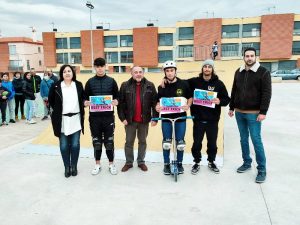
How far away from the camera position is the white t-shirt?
408cm

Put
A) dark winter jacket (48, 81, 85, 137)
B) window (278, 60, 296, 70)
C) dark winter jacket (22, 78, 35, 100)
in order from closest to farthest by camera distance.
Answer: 1. dark winter jacket (48, 81, 85, 137)
2. dark winter jacket (22, 78, 35, 100)
3. window (278, 60, 296, 70)

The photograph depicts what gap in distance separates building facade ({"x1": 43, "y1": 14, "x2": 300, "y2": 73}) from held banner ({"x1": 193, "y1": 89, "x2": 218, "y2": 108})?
101 feet

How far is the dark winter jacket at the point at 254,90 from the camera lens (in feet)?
12.0

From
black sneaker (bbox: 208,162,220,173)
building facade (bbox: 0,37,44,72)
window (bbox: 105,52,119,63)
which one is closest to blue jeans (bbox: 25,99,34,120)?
black sneaker (bbox: 208,162,220,173)

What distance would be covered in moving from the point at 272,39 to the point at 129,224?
44.2 meters

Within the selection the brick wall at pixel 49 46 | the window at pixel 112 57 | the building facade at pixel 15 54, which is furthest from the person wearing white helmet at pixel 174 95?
the building facade at pixel 15 54

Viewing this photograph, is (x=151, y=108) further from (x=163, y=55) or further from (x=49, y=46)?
(x=49, y=46)

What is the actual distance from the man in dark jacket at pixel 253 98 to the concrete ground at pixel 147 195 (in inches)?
20.1

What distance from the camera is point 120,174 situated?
4.29 m

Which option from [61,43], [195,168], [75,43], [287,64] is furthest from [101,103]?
[61,43]

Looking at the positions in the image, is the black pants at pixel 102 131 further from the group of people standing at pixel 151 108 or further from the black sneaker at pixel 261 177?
the black sneaker at pixel 261 177

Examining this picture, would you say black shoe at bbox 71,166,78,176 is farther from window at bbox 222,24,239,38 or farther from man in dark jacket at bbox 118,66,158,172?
window at bbox 222,24,239,38

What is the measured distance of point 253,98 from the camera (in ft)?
12.4

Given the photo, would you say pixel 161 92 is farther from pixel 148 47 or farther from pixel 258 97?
pixel 148 47
